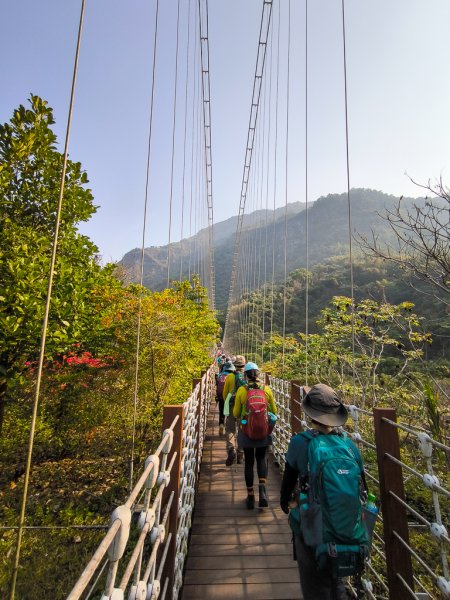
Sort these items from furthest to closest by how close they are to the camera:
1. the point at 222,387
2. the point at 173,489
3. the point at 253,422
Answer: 1. the point at 222,387
2. the point at 253,422
3. the point at 173,489

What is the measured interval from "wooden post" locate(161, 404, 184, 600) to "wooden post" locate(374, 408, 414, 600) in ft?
2.91

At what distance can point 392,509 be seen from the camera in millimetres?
1273

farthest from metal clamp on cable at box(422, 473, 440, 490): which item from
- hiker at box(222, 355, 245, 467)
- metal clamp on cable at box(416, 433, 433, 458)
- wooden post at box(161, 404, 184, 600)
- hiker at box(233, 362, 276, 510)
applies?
hiker at box(222, 355, 245, 467)

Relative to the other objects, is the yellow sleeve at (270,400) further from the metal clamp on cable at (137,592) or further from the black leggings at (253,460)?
the metal clamp on cable at (137,592)

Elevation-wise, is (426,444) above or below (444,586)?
above

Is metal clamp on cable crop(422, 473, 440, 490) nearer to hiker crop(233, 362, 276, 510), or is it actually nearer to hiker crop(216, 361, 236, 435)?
hiker crop(233, 362, 276, 510)

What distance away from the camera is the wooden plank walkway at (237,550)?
1.63 m

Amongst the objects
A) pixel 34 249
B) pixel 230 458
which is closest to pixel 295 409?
pixel 230 458

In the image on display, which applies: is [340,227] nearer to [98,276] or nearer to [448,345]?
[448,345]

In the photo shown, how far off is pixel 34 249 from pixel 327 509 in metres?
3.65

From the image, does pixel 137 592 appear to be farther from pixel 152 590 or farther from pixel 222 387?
pixel 222 387

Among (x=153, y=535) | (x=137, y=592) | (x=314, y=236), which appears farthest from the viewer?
(x=314, y=236)

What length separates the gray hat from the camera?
115 cm

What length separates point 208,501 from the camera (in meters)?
2.47
